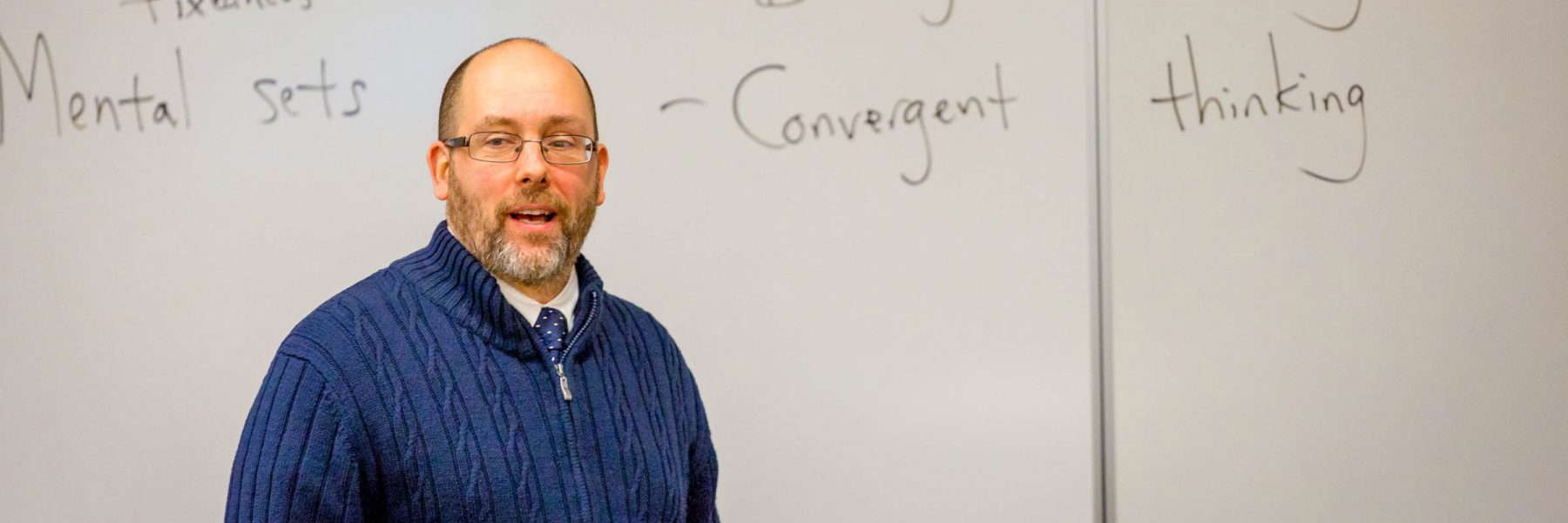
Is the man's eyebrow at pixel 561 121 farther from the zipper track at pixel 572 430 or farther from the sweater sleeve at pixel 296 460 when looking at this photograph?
the sweater sleeve at pixel 296 460

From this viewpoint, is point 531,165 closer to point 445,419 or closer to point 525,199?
point 525,199

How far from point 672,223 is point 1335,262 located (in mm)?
784

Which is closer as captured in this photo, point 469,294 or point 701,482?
point 469,294

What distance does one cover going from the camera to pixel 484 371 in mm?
1093

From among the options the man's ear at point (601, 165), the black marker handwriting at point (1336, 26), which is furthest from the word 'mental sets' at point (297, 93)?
the black marker handwriting at point (1336, 26)

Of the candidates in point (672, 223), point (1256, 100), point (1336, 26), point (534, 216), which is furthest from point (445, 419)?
point (1336, 26)

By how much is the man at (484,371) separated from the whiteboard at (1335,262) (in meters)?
0.64

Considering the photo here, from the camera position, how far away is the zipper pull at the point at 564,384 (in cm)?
112

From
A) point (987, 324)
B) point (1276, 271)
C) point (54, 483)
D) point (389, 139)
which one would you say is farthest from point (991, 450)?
point (54, 483)

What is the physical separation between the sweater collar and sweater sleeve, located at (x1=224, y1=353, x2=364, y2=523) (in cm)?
13

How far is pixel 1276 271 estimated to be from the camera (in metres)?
1.51

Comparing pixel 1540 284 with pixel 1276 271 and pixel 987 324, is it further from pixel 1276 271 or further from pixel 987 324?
pixel 987 324

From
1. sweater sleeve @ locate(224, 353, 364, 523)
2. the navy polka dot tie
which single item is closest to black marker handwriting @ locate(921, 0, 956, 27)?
the navy polka dot tie

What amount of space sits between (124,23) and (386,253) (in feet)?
1.42
